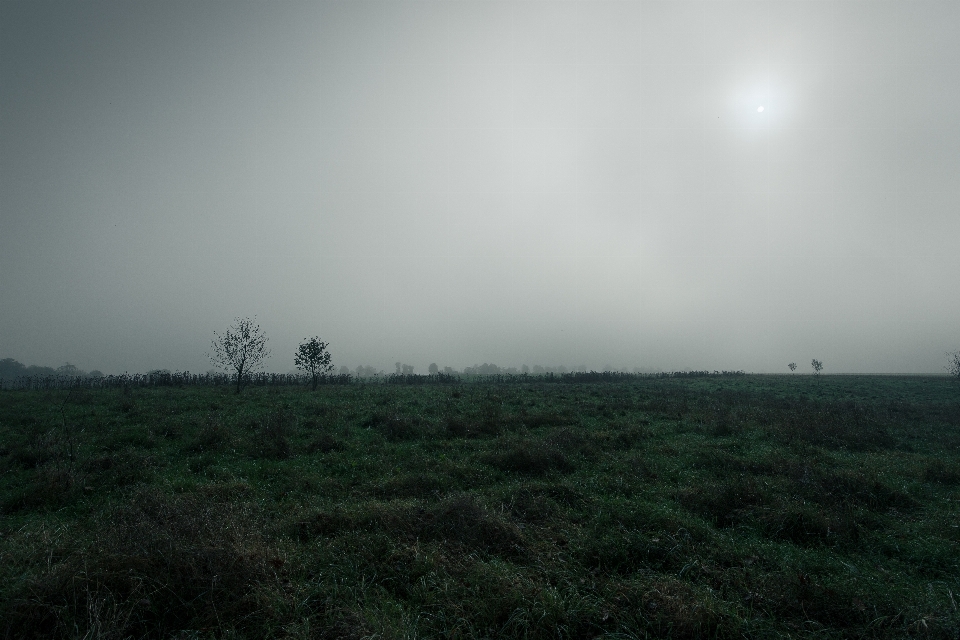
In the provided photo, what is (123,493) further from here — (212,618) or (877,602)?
(877,602)

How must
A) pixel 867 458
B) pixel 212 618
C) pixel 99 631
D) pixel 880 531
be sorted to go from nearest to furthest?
pixel 99 631 → pixel 212 618 → pixel 880 531 → pixel 867 458

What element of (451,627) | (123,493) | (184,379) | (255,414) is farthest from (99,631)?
(184,379)

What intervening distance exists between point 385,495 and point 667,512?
6251mm

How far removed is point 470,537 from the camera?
24.5 ft

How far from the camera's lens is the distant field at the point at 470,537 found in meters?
5.38

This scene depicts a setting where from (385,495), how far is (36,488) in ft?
26.0

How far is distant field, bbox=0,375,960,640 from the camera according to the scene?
538 centimetres

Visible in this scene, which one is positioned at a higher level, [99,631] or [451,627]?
[99,631]

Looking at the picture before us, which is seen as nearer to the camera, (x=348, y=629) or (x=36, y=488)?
(x=348, y=629)

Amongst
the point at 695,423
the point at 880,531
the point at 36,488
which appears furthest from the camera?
the point at 695,423

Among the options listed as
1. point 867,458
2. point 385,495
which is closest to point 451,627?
point 385,495

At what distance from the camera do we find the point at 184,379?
45719mm

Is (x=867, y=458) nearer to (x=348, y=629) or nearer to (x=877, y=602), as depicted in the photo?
(x=877, y=602)

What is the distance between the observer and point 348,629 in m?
5.05
